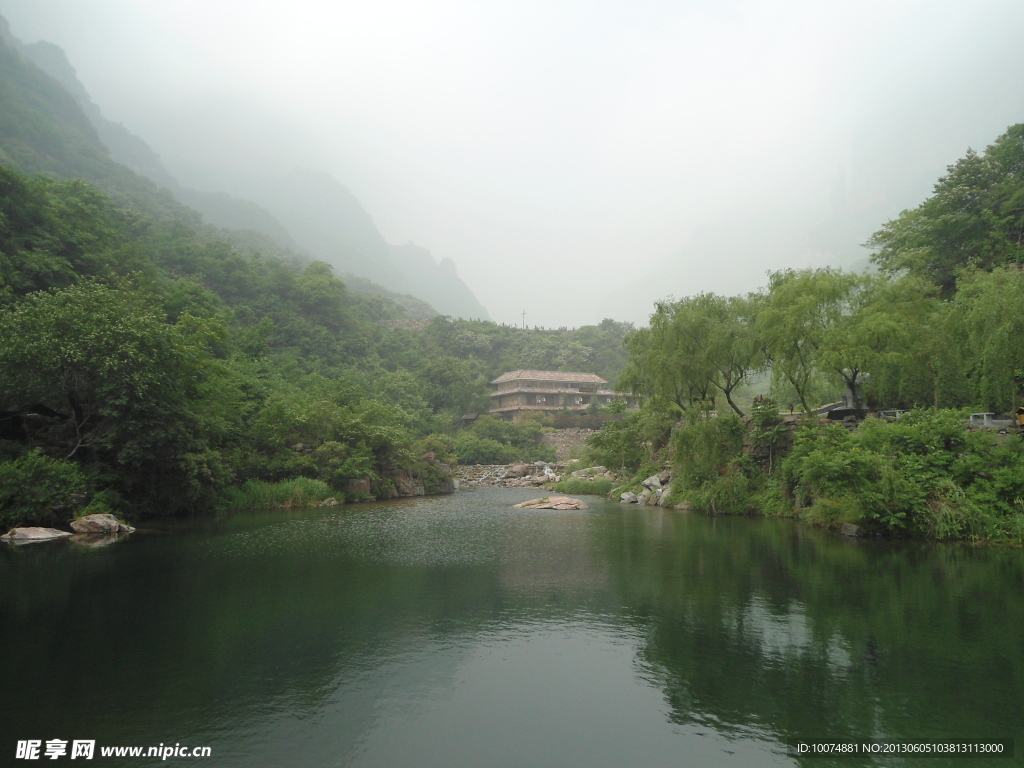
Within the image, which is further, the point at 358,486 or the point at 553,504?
the point at 358,486

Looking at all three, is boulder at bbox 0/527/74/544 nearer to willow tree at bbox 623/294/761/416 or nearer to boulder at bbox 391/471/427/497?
boulder at bbox 391/471/427/497

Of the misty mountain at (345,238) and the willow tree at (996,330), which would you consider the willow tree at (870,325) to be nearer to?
the willow tree at (996,330)

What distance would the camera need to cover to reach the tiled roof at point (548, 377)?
55906mm

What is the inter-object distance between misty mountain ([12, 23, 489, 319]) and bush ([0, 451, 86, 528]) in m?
65.5

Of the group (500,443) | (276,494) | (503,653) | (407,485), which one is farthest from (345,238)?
(503,653)

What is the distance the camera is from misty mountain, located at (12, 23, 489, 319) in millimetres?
87625

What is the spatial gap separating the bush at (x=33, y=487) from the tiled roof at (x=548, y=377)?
43110 millimetres

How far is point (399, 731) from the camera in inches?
193

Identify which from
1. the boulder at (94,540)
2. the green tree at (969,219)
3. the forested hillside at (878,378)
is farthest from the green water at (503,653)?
the green tree at (969,219)

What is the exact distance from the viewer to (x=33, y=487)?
548 inches

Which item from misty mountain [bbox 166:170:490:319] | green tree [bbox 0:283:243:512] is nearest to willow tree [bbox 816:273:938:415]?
green tree [bbox 0:283:243:512]

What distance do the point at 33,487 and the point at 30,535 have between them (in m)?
1.16

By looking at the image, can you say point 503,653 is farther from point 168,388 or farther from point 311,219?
point 311,219

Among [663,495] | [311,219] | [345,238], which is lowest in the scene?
[663,495]
